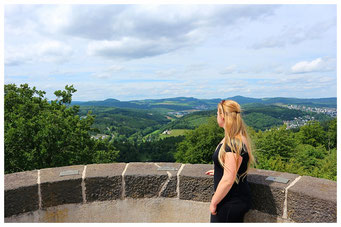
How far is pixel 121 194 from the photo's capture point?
2820mm

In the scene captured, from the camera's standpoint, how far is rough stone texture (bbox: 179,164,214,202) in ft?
8.89

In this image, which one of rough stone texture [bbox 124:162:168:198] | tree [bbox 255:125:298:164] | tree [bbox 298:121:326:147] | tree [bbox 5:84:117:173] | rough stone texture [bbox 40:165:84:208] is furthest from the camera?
tree [bbox 298:121:326:147]

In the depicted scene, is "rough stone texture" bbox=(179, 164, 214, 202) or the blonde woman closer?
the blonde woman

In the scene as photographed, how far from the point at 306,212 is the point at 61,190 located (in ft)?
7.43

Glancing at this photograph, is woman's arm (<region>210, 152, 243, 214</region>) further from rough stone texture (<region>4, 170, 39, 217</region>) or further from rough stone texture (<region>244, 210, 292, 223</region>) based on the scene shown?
rough stone texture (<region>4, 170, 39, 217</region>)

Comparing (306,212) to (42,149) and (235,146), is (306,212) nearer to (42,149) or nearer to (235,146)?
(235,146)

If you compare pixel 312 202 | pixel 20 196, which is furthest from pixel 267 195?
pixel 20 196

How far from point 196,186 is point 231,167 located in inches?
31.2

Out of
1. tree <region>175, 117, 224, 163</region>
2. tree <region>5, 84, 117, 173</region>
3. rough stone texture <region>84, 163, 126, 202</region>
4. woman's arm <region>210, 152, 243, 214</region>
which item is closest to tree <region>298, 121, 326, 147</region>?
tree <region>175, 117, 224, 163</region>

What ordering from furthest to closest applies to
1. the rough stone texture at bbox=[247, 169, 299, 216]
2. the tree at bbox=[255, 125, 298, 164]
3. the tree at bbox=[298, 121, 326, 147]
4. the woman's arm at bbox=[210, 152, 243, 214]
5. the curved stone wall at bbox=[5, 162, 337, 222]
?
the tree at bbox=[298, 121, 326, 147]
the tree at bbox=[255, 125, 298, 164]
the curved stone wall at bbox=[5, 162, 337, 222]
the rough stone texture at bbox=[247, 169, 299, 216]
the woman's arm at bbox=[210, 152, 243, 214]

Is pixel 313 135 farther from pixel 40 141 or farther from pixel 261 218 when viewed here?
pixel 261 218

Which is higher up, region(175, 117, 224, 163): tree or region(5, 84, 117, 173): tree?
region(5, 84, 117, 173): tree

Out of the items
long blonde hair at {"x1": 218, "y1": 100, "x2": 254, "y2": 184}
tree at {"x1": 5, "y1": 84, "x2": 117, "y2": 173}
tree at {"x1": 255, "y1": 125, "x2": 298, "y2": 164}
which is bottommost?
tree at {"x1": 255, "y1": 125, "x2": 298, "y2": 164}

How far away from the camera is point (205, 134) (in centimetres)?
3409
